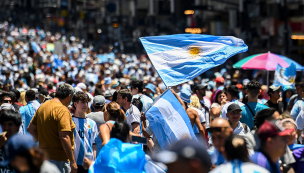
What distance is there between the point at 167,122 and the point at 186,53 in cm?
133

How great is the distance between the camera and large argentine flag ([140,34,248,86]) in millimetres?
6395

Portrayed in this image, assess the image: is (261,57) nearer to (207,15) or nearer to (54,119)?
(54,119)

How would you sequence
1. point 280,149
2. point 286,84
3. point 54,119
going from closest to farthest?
point 280,149 → point 54,119 → point 286,84

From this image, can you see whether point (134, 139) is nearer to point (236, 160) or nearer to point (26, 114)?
point (236, 160)

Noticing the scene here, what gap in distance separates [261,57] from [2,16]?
46742 mm

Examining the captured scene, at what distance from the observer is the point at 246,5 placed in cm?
2928

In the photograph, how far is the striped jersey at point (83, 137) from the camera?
577cm

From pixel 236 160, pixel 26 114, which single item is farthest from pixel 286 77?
pixel 236 160

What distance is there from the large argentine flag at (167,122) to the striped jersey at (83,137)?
81cm

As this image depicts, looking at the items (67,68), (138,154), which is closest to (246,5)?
(67,68)

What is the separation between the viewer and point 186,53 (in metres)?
6.66

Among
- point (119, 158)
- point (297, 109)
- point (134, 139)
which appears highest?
point (134, 139)

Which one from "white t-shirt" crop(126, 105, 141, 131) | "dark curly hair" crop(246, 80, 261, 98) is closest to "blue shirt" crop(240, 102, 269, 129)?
"dark curly hair" crop(246, 80, 261, 98)

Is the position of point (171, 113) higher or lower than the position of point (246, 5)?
lower
